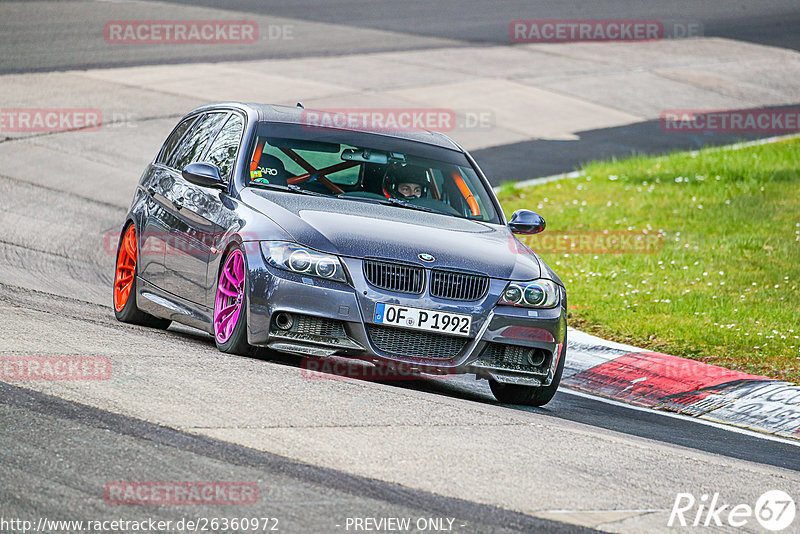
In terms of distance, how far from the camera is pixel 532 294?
8.09 meters

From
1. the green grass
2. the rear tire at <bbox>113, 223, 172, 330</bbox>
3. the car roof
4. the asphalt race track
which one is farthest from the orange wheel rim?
the green grass

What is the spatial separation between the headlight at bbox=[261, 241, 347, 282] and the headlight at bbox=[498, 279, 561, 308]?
105cm

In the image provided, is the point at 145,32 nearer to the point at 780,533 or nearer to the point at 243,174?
the point at 243,174

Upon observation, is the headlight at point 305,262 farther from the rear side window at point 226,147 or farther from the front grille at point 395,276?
the rear side window at point 226,147

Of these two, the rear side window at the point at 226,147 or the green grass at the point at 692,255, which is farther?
the green grass at the point at 692,255

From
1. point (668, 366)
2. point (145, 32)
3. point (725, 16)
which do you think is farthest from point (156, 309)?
point (725, 16)

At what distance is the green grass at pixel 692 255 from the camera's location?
11102mm

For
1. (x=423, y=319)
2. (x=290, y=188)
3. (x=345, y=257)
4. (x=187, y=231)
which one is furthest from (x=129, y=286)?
(x=423, y=319)

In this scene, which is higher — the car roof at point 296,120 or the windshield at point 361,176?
the car roof at point 296,120

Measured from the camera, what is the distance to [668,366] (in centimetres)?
1009

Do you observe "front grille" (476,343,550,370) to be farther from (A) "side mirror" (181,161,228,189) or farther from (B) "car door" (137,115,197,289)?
(B) "car door" (137,115,197,289)

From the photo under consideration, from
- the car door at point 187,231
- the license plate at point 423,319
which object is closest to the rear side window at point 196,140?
the car door at point 187,231

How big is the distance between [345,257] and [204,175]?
143 centimetres

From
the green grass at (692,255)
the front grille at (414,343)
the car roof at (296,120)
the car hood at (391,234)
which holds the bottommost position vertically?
the green grass at (692,255)
